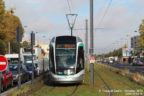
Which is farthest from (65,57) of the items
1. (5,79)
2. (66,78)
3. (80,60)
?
(5,79)

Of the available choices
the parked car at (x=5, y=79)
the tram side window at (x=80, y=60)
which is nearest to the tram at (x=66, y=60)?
the tram side window at (x=80, y=60)

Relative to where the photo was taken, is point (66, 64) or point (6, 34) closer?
point (66, 64)

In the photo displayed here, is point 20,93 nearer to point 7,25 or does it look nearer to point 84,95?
point 84,95

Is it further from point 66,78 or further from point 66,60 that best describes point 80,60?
point 66,78

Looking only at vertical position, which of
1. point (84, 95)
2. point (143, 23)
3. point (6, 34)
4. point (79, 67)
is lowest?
point (84, 95)

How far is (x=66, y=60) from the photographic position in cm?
1858

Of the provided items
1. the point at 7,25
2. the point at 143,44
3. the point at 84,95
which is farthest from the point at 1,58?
the point at 143,44

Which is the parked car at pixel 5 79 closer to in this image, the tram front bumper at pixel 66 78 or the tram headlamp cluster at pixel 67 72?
the tram front bumper at pixel 66 78

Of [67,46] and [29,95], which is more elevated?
[67,46]

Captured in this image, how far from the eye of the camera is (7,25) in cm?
4950

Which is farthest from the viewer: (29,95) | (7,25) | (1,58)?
(7,25)

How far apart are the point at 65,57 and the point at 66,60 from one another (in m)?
0.22

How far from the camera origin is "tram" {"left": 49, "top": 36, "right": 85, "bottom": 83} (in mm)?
18203

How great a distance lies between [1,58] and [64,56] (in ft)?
30.8
